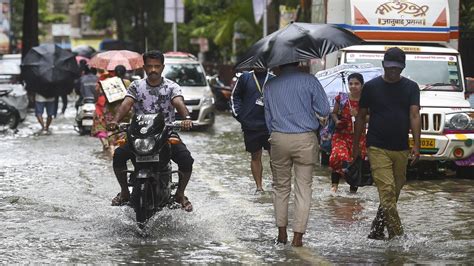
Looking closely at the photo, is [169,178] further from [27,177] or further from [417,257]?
[27,177]

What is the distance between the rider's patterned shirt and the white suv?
1348cm

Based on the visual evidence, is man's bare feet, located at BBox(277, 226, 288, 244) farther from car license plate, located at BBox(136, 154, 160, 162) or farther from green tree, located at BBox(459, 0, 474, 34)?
green tree, located at BBox(459, 0, 474, 34)

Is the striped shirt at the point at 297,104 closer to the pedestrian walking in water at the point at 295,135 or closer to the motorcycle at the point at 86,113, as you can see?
the pedestrian walking in water at the point at 295,135

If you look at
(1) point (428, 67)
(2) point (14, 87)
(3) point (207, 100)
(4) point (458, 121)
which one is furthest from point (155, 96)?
(2) point (14, 87)

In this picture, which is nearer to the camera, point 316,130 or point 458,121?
point 316,130

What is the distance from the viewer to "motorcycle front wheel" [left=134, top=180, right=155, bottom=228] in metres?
9.81

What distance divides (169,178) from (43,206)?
257 cm

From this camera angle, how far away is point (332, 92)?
15367 mm

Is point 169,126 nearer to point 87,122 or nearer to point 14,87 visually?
point 87,122

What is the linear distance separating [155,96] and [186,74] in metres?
16.1

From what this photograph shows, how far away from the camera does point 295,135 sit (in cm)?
952

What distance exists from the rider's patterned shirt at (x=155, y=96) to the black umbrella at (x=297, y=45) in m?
0.84

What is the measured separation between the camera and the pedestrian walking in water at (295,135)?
375 inches

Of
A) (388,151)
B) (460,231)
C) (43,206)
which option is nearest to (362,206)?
(460,231)
